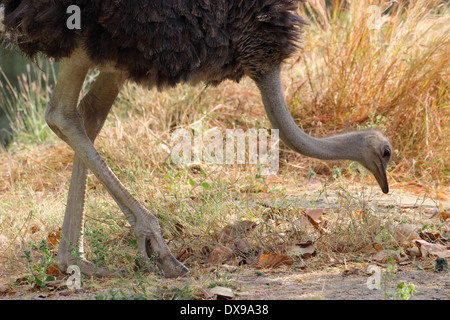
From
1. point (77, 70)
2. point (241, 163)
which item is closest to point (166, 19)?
point (77, 70)

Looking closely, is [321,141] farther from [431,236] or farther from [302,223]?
[431,236]

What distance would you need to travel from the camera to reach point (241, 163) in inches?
215

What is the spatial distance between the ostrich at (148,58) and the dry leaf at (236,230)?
0.50 m

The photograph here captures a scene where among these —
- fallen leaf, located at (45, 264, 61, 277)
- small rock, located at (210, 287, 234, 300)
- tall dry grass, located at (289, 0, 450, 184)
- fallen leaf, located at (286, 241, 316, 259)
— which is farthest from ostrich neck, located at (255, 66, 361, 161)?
tall dry grass, located at (289, 0, 450, 184)

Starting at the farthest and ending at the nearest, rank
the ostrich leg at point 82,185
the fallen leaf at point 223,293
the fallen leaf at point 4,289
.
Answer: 1. the ostrich leg at point 82,185
2. the fallen leaf at point 4,289
3. the fallen leaf at point 223,293

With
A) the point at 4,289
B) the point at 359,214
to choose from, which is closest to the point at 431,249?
the point at 359,214

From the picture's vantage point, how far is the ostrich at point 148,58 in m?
3.25

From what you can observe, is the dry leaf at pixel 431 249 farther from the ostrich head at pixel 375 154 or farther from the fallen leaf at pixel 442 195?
the fallen leaf at pixel 442 195

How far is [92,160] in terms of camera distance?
Answer: 357cm

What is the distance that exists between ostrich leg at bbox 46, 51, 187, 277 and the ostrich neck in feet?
2.92

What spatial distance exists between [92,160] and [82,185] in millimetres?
318

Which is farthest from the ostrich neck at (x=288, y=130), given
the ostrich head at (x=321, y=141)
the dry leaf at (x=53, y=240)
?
the dry leaf at (x=53, y=240)
